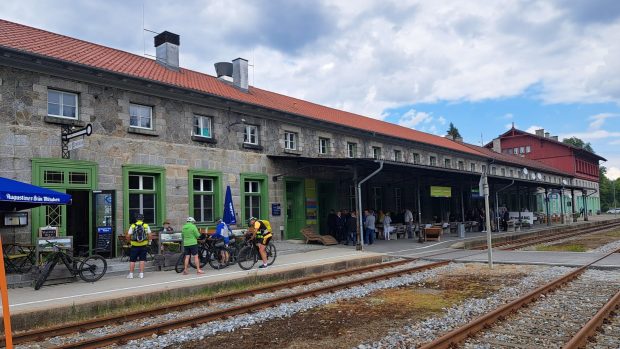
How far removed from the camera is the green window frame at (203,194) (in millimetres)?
16719

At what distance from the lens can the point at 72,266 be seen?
11.1 meters

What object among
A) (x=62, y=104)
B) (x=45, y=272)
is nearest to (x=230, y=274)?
(x=45, y=272)

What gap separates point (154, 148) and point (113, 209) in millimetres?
2450

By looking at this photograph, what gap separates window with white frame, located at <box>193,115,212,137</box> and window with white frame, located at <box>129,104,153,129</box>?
1.77m

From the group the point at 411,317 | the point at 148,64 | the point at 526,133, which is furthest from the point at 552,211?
the point at 411,317

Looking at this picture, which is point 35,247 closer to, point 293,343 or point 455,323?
point 293,343

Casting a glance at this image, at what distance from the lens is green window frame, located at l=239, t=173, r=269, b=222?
18.8 metres

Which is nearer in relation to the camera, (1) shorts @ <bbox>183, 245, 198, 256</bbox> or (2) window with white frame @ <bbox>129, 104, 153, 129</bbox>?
(1) shorts @ <bbox>183, 245, 198, 256</bbox>

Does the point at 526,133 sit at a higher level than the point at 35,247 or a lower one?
higher

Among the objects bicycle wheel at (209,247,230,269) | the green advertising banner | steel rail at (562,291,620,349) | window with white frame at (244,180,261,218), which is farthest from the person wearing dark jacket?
steel rail at (562,291,620,349)

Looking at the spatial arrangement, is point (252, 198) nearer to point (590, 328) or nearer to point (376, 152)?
point (376, 152)

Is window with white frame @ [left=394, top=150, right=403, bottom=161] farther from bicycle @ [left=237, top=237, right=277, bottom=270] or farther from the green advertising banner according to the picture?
bicycle @ [left=237, top=237, right=277, bottom=270]

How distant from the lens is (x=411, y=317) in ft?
25.4

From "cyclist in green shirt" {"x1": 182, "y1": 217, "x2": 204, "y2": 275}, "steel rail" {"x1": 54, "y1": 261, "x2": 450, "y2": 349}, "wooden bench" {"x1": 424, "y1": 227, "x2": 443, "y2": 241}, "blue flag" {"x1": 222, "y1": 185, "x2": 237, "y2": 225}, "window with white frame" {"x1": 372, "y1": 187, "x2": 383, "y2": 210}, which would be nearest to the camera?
"steel rail" {"x1": 54, "y1": 261, "x2": 450, "y2": 349}
